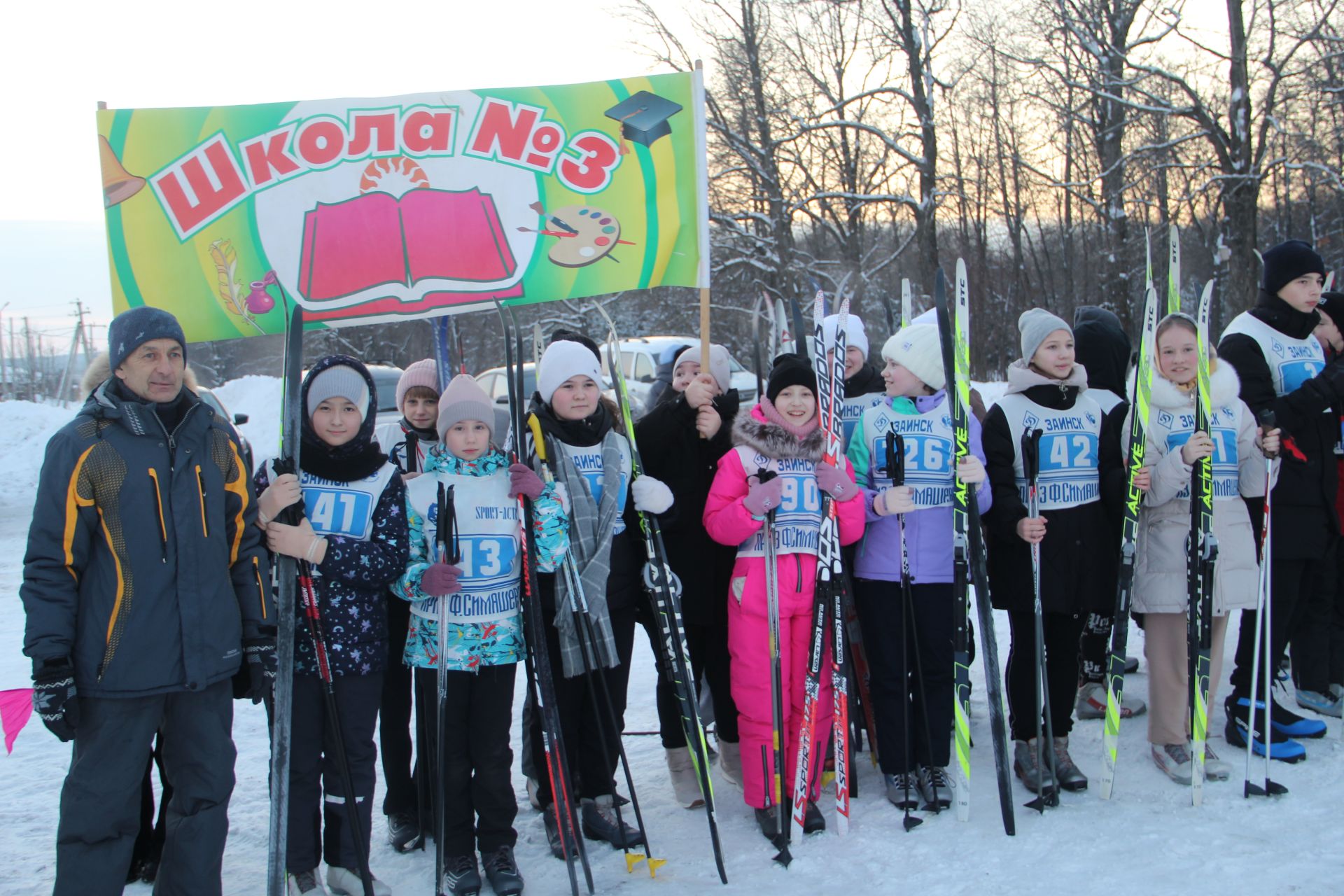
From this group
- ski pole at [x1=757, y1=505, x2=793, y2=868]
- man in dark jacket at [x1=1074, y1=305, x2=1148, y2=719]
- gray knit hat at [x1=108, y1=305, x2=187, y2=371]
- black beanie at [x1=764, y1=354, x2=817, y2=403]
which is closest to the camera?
gray knit hat at [x1=108, y1=305, x2=187, y2=371]

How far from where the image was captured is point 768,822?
10.6ft

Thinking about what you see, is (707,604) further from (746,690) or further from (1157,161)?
(1157,161)

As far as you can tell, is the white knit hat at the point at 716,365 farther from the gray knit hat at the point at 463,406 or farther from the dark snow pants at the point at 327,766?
the dark snow pants at the point at 327,766

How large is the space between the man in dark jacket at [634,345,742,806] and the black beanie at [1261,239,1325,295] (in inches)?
99.5

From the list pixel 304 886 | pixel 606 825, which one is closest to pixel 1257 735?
pixel 606 825

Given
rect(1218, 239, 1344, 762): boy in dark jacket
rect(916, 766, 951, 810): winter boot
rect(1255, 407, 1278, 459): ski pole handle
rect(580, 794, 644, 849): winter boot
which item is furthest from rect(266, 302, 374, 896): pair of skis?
rect(1255, 407, 1278, 459): ski pole handle

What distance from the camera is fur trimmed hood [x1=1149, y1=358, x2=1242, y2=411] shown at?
11.8 feet

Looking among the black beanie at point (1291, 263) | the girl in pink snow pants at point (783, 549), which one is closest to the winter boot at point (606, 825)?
the girl in pink snow pants at point (783, 549)

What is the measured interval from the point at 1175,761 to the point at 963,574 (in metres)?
1.24

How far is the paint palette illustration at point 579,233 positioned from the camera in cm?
379

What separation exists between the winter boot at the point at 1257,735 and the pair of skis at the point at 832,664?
169cm

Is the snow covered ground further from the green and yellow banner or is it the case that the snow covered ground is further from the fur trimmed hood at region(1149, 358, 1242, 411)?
the green and yellow banner

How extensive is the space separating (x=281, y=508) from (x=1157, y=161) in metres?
19.0

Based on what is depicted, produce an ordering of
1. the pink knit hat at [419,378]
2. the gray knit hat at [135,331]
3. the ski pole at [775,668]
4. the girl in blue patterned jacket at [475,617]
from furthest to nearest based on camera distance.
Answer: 1. the pink knit hat at [419,378]
2. the ski pole at [775,668]
3. the girl in blue patterned jacket at [475,617]
4. the gray knit hat at [135,331]
